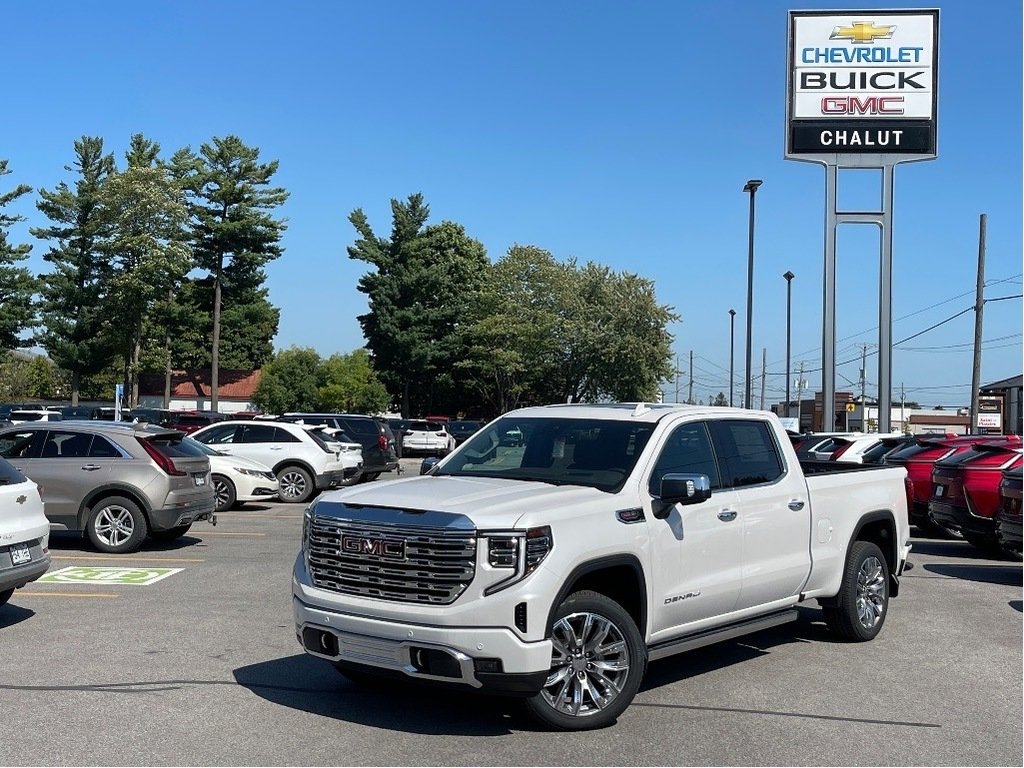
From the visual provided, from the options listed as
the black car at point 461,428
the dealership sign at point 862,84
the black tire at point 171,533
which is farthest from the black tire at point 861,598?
the black car at point 461,428

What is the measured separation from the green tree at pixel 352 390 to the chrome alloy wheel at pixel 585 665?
211ft

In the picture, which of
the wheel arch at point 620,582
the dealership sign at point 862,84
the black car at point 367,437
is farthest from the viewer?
the dealership sign at point 862,84

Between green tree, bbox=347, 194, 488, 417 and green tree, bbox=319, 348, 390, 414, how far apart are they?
2.44 metres

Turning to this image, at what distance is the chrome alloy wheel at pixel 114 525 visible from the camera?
13898 millimetres

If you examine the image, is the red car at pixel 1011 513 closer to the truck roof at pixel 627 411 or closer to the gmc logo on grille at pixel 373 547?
the truck roof at pixel 627 411

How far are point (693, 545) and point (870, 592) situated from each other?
2.91m

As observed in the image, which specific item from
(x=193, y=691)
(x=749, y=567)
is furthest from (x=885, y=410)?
(x=193, y=691)

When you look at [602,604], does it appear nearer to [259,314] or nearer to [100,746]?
[100,746]

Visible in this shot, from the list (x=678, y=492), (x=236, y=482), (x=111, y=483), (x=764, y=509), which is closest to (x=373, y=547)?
(x=678, y=492)

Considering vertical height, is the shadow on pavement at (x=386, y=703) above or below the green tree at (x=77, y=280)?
below

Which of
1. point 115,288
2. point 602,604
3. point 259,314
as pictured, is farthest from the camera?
point 259,314

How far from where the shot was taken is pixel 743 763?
19.1ft

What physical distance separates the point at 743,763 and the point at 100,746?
343cm

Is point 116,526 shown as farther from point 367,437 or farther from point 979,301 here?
point 979,301
